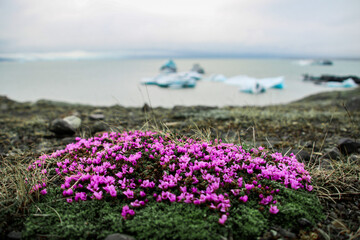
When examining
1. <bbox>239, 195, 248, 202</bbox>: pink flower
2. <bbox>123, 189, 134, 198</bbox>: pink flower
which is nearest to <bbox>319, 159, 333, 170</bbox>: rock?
<bbox>239, 195, 248, 202</bbox>: pink flower

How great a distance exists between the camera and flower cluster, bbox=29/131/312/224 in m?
2.99

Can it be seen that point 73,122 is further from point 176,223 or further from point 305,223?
point 305,223

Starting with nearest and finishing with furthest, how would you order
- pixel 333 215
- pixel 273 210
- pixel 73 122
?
1. pixel 273 210
2. pixel 333 215
3. pixel 73 122

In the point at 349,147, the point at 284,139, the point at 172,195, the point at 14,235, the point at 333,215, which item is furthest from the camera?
the point at 284,139

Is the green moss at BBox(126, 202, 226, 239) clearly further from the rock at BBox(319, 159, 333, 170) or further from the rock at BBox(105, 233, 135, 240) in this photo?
the rock at BBox(319, 159, 333, 170)

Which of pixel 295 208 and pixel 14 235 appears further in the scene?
pixel 295 208

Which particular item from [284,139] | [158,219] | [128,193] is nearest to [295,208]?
[158,219]

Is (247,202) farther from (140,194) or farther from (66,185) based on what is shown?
(66,185)

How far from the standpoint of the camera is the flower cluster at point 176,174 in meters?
2.99

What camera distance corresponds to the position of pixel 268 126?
822 cm

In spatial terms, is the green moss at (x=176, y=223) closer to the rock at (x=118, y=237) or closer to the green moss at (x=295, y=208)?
the rock at (x=118, y=237)

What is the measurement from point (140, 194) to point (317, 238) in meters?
2.12

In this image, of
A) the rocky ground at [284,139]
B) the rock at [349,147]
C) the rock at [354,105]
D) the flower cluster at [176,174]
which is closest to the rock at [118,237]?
the flower cluster at [176,174]

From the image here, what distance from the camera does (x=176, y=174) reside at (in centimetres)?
326
